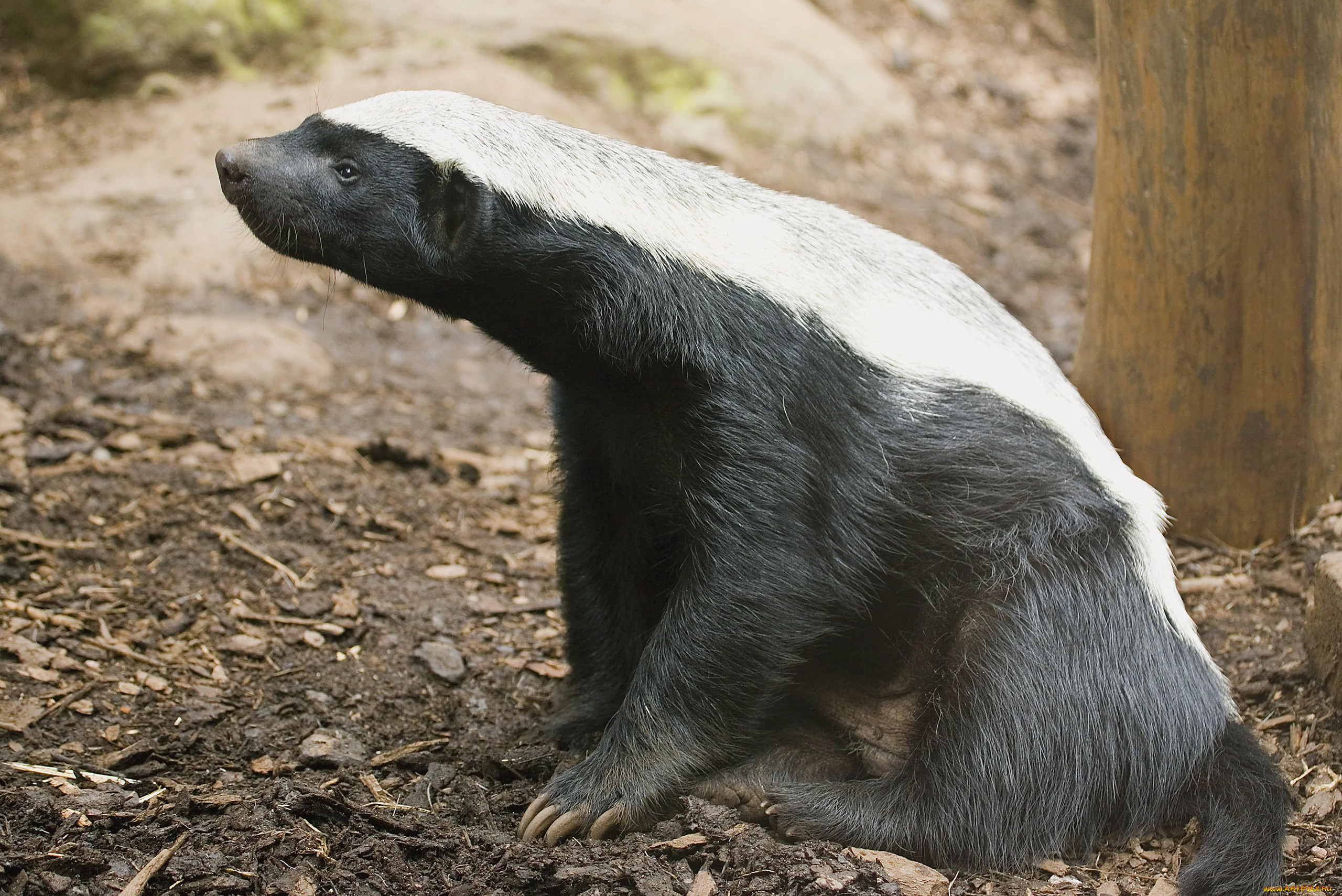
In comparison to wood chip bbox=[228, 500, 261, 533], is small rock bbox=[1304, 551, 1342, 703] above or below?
above

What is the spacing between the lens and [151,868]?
330 cm

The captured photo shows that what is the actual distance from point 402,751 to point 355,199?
1916 mm

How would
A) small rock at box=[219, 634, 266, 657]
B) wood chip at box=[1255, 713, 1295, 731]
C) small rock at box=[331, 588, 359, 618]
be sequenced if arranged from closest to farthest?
wood chip at box=[1255, 713, 1295, 731] < small rock at box=[219, 634, 266, 657] < small rock at box=[331, 588, 359, 618]

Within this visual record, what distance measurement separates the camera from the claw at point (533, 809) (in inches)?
151

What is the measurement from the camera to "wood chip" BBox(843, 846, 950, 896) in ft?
11.7

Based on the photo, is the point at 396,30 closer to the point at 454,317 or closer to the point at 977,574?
the point at 454,317

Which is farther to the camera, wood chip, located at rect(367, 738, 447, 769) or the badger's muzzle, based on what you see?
wood chip, located at rect(367, 738, 447, 769)

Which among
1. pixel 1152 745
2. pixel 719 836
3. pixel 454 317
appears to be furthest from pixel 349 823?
pixel 1152 745

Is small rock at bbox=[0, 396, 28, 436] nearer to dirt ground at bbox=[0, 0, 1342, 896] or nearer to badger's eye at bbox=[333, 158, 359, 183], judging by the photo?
dirt ground at bbox=[0, 0, 1342, 896]

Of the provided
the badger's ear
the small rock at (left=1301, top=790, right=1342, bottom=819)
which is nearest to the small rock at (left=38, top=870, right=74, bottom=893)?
the badger's ear

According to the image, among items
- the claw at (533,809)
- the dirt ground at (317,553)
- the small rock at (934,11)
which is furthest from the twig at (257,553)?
the small rock at (934,11)

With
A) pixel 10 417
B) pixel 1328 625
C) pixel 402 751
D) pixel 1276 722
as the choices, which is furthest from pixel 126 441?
pixel 1328 625

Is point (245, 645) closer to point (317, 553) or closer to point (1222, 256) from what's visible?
point (317, 553)

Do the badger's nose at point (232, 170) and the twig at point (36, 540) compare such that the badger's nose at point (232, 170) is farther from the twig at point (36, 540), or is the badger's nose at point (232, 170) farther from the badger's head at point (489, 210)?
the twig at point (36, 540)
